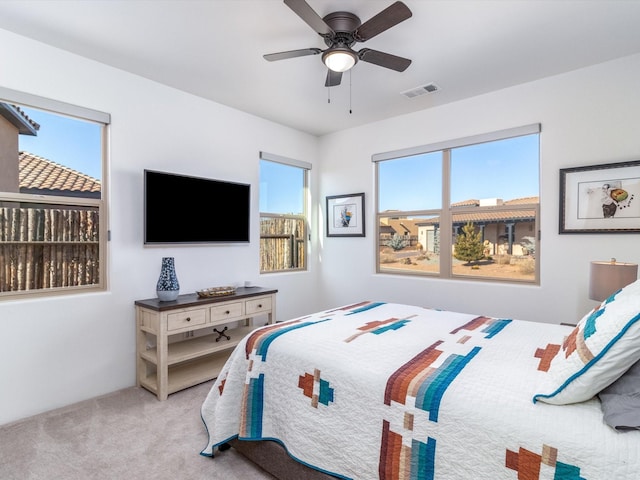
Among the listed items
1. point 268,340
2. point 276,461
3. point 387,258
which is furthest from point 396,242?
point 276,461

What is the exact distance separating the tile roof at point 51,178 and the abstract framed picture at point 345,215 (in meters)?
2.55

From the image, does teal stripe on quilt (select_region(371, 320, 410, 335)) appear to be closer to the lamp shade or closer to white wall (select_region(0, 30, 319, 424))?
the lamp shade

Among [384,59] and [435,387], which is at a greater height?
[384,59]

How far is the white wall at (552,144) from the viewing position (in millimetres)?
2689

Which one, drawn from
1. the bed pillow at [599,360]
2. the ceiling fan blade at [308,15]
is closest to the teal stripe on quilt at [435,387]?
the bed pillow at [599,360]

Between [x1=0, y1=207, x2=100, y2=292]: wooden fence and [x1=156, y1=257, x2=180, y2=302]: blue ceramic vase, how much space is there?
50 centimetres

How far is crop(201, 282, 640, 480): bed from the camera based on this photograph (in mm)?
1038

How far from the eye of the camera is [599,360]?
1109 millimetres

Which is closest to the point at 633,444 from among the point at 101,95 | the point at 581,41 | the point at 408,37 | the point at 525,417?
the point at 525,417

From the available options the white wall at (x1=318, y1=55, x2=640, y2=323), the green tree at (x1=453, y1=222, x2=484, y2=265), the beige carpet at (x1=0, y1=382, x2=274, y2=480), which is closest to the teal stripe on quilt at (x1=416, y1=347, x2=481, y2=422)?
the beige carpet at (x1=0, y1=382, x2=274, y2=480)

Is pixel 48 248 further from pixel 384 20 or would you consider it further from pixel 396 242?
pixel 396 242

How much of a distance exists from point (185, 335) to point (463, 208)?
294 centimetres

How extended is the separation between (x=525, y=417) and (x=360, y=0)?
215 centimetres

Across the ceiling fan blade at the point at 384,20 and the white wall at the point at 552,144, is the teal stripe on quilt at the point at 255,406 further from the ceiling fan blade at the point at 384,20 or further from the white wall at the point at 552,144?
the white wall at the point at 552,144
